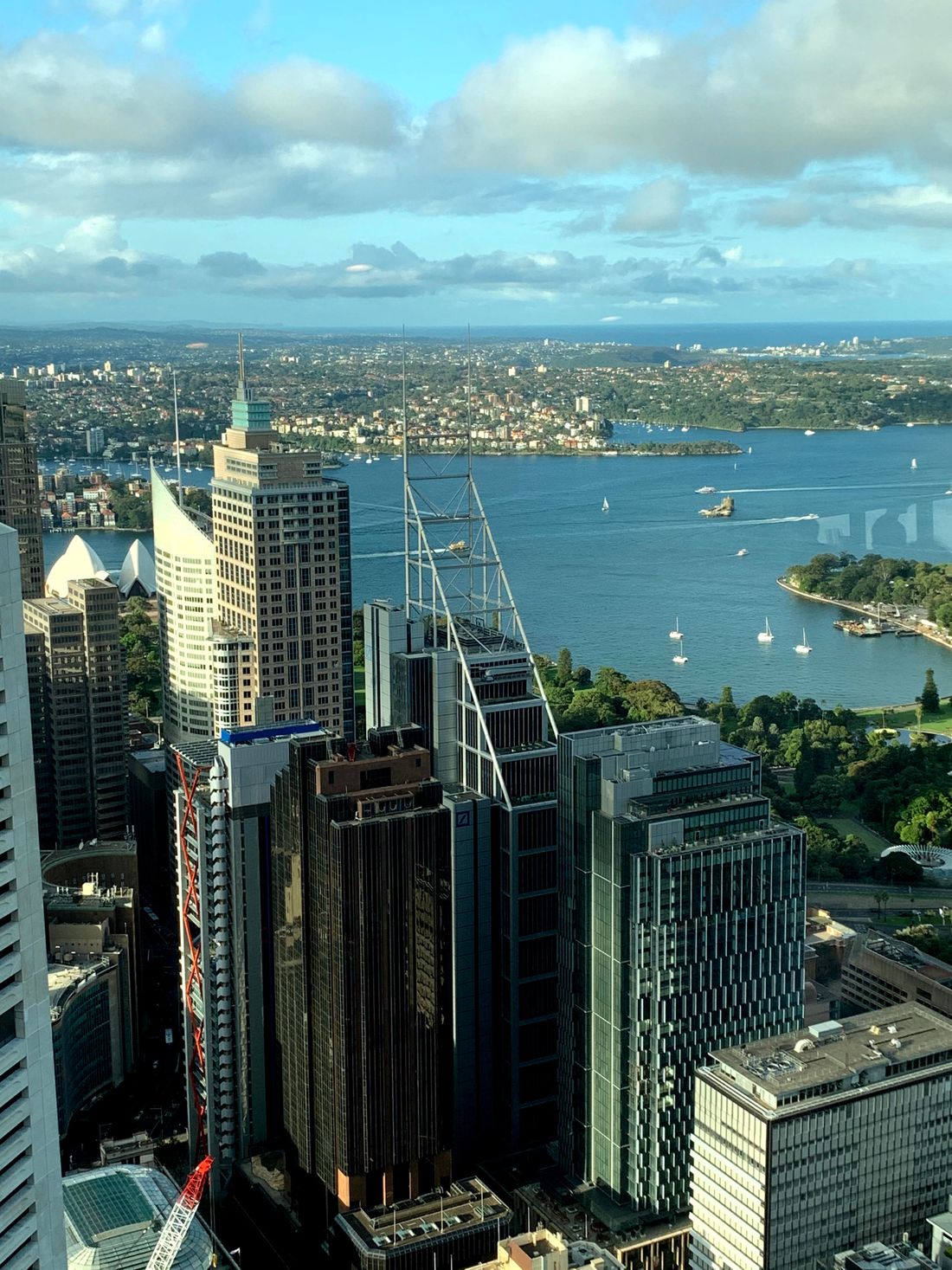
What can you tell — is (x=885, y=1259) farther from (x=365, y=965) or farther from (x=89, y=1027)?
(x=89, y=1027)

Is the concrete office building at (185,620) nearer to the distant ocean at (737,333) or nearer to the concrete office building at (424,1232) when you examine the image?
the concrete office building at (424,1232)

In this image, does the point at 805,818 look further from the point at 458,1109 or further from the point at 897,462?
the point at 897,462

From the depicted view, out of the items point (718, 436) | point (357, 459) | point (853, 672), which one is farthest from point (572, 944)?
point (718, 436)

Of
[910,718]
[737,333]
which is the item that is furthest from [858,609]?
[737,333]

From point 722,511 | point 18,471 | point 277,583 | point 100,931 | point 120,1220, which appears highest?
point 18,471

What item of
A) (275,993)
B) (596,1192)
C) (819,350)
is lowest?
(596,1192)

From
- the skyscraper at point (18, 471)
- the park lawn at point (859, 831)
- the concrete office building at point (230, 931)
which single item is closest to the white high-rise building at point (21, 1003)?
the concrete office building at point (230, 931)
